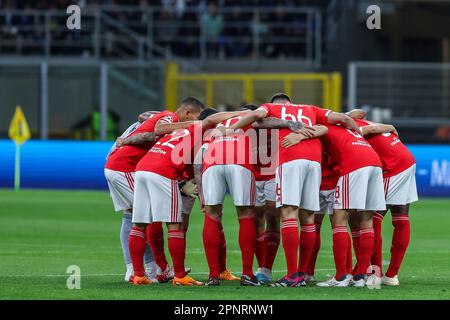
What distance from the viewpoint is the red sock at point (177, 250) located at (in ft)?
44.0

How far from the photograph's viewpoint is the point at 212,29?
40.7 metres

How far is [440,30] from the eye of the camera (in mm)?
39719

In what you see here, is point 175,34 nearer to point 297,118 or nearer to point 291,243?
point 297,118

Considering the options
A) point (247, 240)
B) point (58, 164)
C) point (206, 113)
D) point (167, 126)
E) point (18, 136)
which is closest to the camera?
point (247, 240)

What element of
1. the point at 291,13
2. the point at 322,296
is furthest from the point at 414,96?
the point at 322,296

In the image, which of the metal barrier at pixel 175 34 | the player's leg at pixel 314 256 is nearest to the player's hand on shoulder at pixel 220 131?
the player's leg at pixel 314 256

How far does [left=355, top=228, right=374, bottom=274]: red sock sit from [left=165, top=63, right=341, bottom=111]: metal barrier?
24135 mm

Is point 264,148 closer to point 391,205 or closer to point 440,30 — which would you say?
point 391,205

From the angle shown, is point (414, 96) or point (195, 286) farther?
point (414, 96)

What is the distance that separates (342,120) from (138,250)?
2.66 metres

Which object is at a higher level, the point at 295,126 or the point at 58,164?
the point at 295,126

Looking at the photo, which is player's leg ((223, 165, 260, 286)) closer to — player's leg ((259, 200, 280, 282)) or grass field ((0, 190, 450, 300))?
grass field ((0, 190, 450, 300))

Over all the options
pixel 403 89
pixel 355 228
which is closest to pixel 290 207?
pixel 355 228

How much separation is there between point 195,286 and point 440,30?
28062mm
